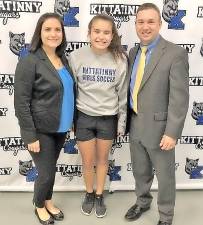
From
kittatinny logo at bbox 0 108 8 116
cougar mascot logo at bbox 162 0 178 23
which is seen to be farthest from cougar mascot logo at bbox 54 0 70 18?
kittatinny logo at bbox 0 108 8 116

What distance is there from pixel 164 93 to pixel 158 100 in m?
0.05

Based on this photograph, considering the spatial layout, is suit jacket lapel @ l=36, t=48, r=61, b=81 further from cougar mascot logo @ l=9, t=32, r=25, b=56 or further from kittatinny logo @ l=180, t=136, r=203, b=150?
kittatinny logo @ l=180, t=136, r=203, b=150

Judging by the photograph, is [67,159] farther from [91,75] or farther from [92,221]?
[91,75]

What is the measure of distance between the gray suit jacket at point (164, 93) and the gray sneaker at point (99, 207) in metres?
0.70

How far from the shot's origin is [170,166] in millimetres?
2197

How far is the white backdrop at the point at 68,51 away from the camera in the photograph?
247cm

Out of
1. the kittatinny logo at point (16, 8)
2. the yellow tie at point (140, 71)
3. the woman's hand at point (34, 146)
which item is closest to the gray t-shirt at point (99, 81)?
the yellow tie at point (140, 71)

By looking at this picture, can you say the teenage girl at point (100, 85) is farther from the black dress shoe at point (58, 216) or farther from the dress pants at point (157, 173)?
the black dress shoe at point (58, 216)

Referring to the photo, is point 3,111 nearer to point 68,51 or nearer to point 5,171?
point 5,171

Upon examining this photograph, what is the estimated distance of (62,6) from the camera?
246 cm

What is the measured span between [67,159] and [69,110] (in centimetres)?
76

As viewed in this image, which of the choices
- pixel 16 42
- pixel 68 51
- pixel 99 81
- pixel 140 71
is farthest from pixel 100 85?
pixel 16 42

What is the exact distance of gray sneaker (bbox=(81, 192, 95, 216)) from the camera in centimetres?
256

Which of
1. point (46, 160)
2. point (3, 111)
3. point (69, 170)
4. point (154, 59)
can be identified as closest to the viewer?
point (154, 59)
